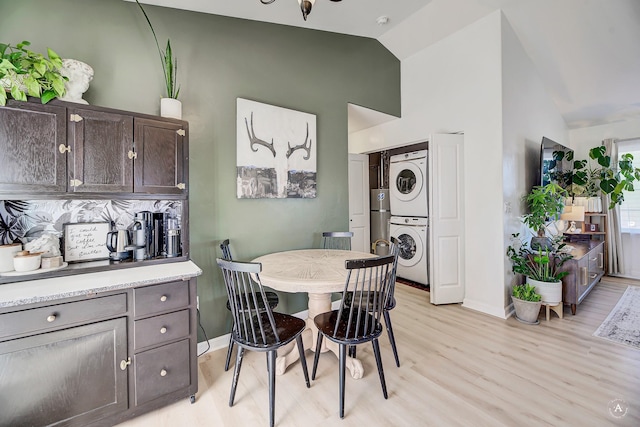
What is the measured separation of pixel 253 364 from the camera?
2203mm

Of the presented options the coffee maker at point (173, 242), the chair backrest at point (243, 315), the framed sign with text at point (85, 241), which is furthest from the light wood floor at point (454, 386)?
the framed sign with text at point (85, 241)

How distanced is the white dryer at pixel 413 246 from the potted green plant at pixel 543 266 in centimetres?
108

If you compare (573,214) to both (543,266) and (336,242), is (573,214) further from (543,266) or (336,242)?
(336,242)

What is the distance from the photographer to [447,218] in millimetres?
3332

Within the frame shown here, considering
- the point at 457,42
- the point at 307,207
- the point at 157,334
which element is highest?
the point at 457,42

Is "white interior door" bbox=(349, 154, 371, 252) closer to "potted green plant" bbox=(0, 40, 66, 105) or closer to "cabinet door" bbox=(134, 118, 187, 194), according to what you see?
"cabinet door" bbox=(134, 118, 187, 194)

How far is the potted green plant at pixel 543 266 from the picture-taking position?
2.88 meters

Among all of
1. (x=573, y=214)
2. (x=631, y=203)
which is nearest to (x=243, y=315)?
(x=573, y=214)

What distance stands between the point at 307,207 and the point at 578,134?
5.43m

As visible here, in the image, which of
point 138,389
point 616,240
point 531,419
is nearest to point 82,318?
point 138,389

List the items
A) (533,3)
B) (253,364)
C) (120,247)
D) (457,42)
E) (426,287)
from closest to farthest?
(120,247)
(253,364)
(533,3)
(457,42)
(426,287)

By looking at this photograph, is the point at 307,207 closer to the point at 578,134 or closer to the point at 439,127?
the point at 439,127

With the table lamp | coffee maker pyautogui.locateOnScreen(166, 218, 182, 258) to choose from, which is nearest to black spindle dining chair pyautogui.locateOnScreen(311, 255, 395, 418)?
coffee maker pyautogui.locateOnScreen(166, 218, 182, 258)

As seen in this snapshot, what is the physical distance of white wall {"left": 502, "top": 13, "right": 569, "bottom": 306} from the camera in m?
2.96
